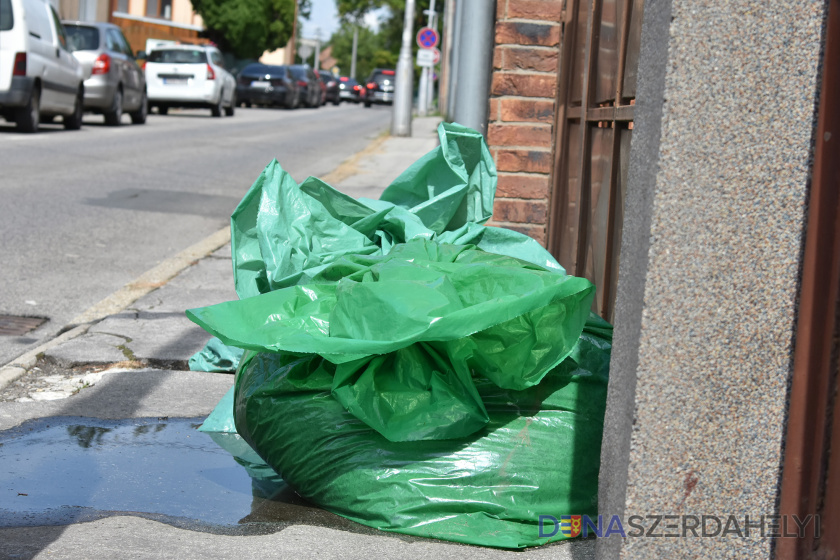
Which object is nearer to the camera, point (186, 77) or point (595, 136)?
point (595, 136)

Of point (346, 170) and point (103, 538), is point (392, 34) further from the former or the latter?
point (103, 538)

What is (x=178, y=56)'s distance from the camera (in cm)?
2308

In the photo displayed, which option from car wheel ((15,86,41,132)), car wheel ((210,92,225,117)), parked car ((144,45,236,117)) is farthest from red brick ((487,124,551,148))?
car wheel ((210,92,225,117))

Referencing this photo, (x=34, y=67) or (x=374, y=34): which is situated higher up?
(x=374, y=34)

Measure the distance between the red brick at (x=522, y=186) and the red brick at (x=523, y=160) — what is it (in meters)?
0.03

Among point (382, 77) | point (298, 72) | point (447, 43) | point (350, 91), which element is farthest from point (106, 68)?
point (350, 91)

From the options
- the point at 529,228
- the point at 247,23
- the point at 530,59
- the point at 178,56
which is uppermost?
the point at 247,23

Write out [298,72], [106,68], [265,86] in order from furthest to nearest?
[298,72] < [265,86] < [106,68]

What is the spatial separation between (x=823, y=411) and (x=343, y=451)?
43.3 inches

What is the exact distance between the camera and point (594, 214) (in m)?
3.26

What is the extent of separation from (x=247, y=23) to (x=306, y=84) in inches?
501

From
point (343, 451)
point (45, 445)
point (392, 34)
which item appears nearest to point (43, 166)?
point (45, 445)

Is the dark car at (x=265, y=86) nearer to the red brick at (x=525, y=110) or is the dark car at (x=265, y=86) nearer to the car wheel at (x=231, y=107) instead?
the car wheel at (x=231, y=107)

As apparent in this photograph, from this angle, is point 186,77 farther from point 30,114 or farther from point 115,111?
point 30,114
